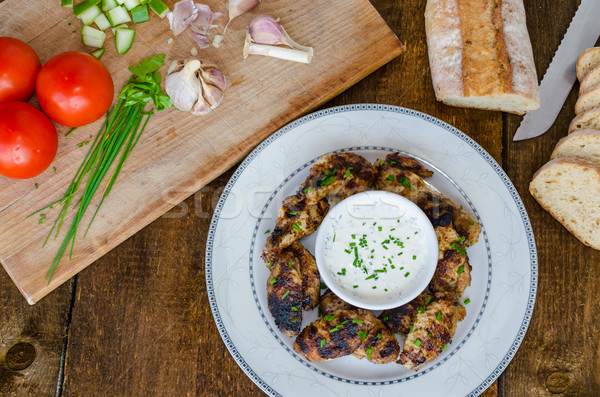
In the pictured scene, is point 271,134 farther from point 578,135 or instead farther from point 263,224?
point 578,135

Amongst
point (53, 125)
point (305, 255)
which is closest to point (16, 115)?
point (53, 125)

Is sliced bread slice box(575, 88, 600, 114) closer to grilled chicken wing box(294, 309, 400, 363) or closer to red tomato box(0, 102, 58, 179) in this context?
grilled chicken wing box(294, 309, 400, 363)

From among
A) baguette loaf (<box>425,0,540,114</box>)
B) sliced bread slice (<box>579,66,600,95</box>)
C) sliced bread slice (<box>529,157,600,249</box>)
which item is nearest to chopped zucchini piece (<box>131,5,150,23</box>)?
baguette loaf (<box>425,0,540,114</box>)

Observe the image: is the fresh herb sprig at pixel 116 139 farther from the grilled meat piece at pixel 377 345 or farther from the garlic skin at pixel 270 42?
the grilled meat piece at pixel 377 345

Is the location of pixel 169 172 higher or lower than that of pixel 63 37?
lower

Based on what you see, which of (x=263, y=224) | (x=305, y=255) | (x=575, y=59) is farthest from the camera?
(x=575, y=59)
